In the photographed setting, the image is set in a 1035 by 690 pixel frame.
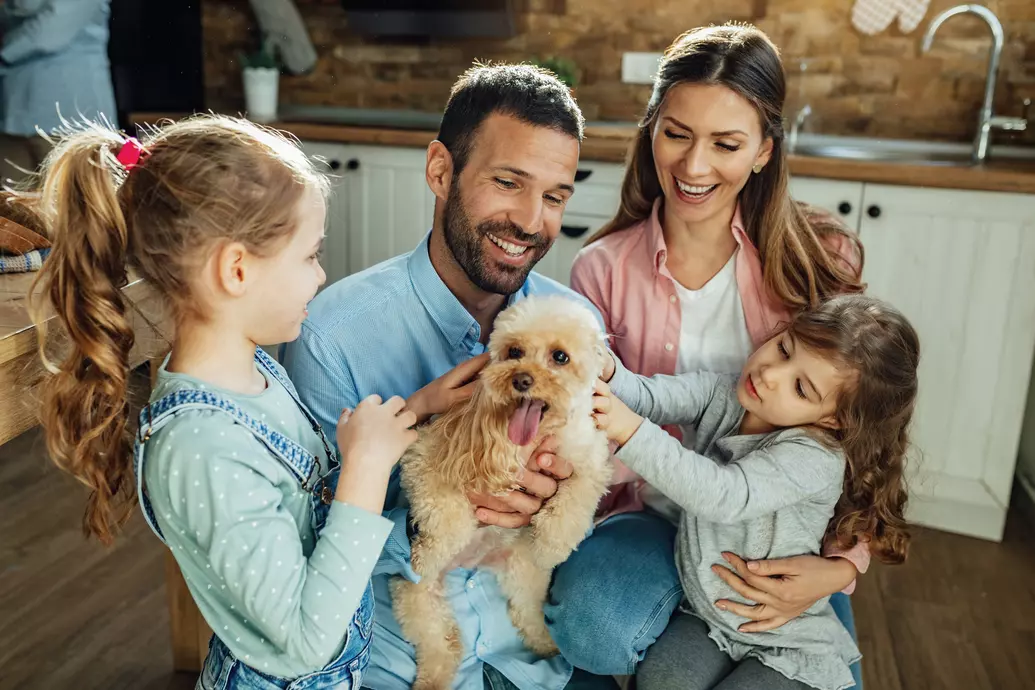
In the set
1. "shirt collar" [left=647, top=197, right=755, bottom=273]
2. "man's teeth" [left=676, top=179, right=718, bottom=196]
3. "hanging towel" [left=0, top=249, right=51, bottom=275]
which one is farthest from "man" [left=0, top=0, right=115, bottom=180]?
"man's teeth" [left=676, top=179, right=718, bottom=196]

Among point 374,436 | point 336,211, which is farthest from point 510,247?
point 336,211

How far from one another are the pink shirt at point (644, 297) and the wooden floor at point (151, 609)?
3.07ft

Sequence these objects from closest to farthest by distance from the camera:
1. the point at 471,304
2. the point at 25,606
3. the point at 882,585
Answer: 1. the point at 471,304
2. the point at 25,606
3. the point at 882,585

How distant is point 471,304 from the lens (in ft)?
5.64

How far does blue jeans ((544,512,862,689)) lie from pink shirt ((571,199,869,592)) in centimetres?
17

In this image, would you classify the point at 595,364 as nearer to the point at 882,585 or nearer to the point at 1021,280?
the point at 882,585

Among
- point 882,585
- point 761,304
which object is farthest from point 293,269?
point 882,585

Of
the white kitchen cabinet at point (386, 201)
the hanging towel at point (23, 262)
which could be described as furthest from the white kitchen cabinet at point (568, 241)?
the hanging towel at point (23, 262)

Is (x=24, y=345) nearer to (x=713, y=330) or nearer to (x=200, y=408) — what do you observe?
(x=200, y=408)

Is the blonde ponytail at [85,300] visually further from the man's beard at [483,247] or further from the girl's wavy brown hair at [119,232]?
the man's beard at [483,247]

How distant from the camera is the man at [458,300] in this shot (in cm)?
154

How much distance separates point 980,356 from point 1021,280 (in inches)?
9.8

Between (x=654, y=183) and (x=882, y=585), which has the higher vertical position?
(x=654, y=183)

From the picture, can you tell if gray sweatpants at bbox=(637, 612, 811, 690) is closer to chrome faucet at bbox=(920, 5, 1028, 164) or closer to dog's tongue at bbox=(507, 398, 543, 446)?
dog's tongue at bbox=(507, 398, 543, 446)
